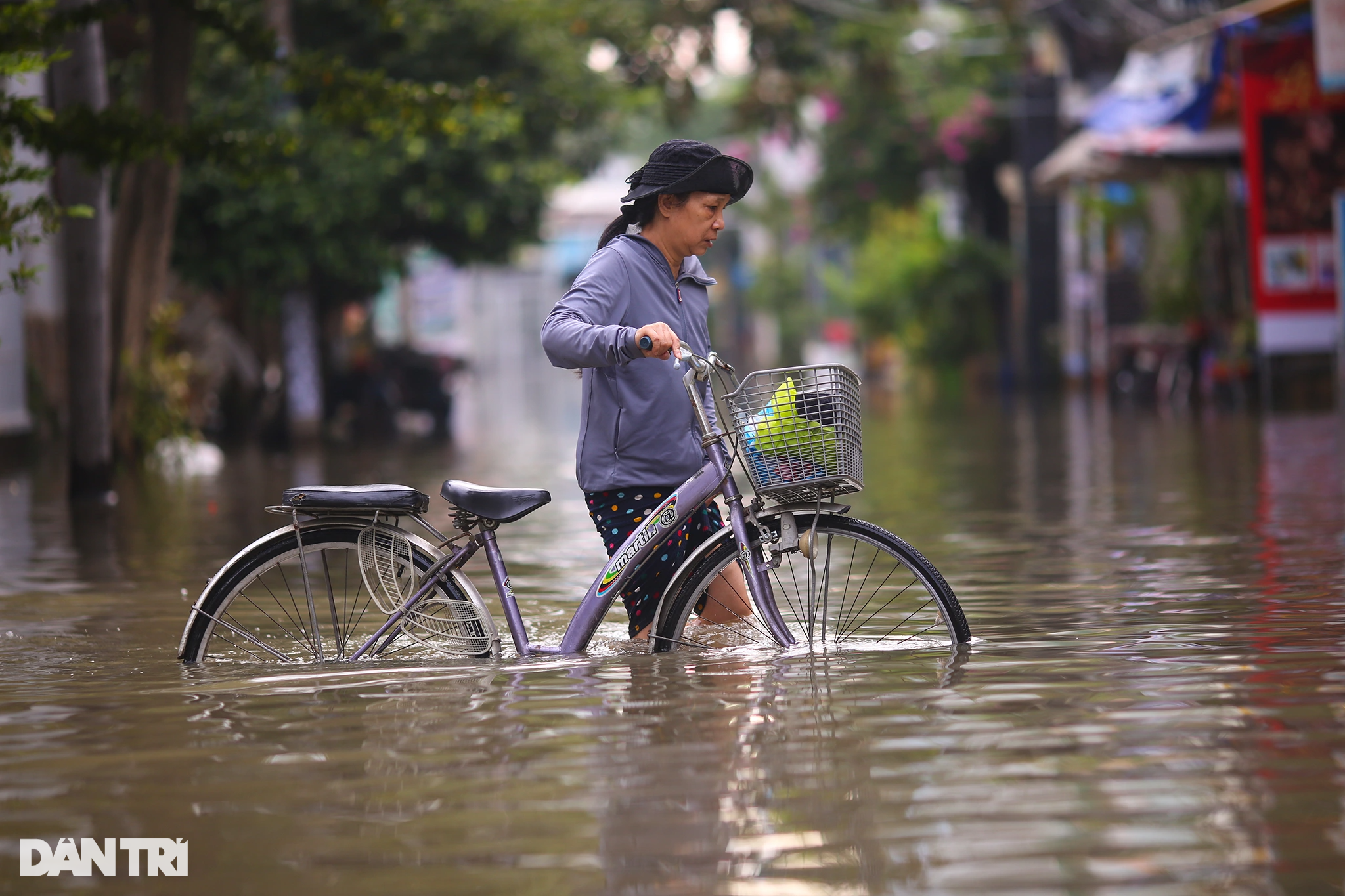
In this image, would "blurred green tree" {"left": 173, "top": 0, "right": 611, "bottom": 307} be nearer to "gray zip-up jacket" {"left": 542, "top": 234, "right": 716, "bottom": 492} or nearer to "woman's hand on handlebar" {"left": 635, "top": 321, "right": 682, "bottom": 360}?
"gray zip-up jacket" {"left": 542, "top": 234, "right": 716, "bottom": 492}

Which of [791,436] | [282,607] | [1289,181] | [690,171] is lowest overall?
[282,607]

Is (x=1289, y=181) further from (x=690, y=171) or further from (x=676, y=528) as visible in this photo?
(x=676, y=528)

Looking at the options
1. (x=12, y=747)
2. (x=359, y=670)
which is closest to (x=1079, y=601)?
(x=359, y=670)

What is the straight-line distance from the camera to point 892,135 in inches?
1439

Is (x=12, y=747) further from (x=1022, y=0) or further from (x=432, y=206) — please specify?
(x=1022, y=0)

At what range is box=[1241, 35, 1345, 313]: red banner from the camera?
62.7ft

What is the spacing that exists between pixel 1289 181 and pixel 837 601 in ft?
47.0

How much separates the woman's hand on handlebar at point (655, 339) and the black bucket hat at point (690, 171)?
1.94 feet

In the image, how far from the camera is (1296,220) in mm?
19453

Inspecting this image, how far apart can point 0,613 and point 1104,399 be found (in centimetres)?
2175

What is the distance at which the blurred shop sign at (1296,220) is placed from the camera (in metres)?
19.3

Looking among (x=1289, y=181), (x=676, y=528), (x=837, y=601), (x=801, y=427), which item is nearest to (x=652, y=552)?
(x=676, y=528)

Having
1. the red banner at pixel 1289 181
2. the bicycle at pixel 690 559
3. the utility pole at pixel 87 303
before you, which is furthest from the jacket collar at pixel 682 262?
the red banner at pixel 1289 181

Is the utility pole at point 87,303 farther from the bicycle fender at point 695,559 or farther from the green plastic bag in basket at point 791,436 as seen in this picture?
the green plastic bag in basket at point 791,436
